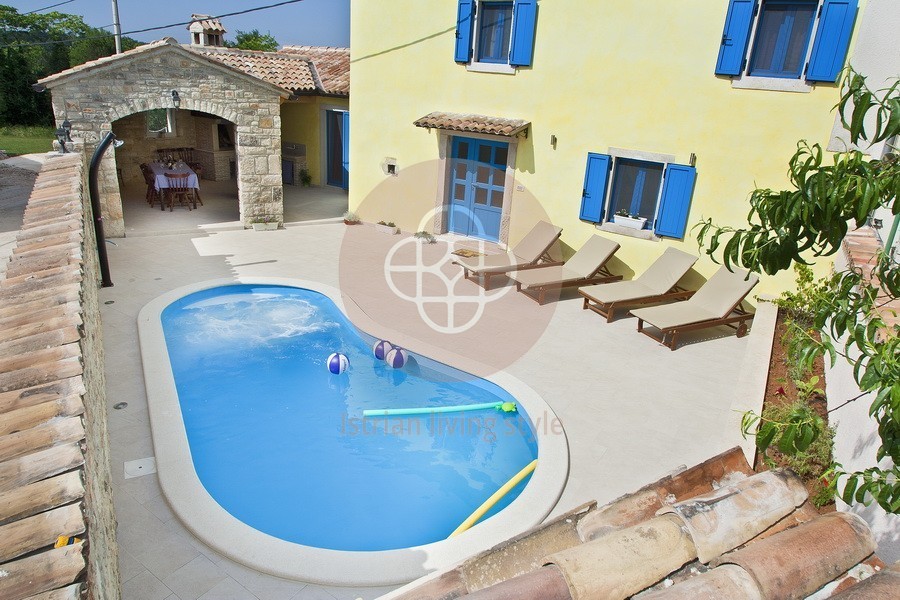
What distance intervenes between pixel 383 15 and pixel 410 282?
7.13m

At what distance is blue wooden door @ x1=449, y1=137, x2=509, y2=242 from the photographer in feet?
46.8

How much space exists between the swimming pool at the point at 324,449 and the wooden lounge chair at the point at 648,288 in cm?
335

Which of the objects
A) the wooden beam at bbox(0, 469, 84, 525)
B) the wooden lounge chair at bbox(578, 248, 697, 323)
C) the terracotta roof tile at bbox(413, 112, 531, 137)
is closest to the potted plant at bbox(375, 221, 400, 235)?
the terracotta roof tile at bbox(413, 112, 531, 137)

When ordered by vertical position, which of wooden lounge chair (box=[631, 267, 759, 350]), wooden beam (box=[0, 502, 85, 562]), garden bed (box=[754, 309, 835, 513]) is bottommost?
garden bed (box=[754, 309, 835, 513])

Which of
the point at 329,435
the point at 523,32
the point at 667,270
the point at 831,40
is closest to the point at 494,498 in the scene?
the point at 329,435

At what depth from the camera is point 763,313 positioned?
10.6 m

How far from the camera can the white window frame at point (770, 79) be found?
9.80m

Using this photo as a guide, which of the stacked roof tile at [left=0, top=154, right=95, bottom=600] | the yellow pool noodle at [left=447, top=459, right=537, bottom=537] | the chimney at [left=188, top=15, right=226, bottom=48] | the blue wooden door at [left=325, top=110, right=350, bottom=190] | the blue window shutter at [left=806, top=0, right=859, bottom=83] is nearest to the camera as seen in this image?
the stacked roof tile at [left=0, top=154, right=95, bottom=600]

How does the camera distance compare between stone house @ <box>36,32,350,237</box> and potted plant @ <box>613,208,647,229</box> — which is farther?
stone house @ <box>36,32,350,237</box>

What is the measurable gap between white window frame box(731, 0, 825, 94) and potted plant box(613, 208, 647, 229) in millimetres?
2972

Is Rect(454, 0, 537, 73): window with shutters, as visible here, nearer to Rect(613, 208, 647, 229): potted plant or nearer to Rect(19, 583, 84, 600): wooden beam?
Rect(613, 208, 647, 229): potted plant

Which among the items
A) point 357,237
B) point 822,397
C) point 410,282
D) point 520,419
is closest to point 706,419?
point 822,397

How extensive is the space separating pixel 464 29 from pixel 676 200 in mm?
6167

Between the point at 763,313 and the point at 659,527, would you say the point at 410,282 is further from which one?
the point at 659,527
